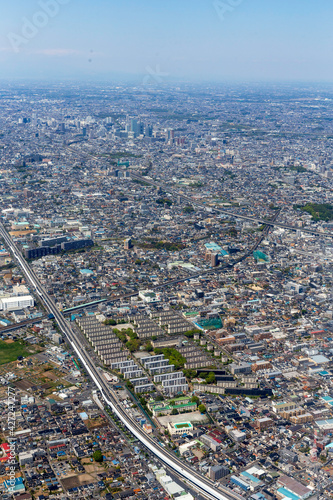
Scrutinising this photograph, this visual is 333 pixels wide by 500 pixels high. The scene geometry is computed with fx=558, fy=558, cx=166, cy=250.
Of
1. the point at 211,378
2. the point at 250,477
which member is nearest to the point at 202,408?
the point at 211,378

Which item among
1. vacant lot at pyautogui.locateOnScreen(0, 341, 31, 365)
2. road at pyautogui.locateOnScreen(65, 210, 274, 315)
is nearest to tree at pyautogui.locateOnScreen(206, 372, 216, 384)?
vacant lot at pyautogui.locateOnScreen(0, 341, 31, 365)

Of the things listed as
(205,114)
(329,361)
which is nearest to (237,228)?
(329,361)

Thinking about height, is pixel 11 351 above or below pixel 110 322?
A: below

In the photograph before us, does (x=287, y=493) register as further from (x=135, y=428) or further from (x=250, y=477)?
(x=135, y=428)

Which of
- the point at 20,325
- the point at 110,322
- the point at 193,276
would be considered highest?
the point at 193,276

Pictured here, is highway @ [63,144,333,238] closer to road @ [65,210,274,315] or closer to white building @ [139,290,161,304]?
road @ [65,210,274,315]
